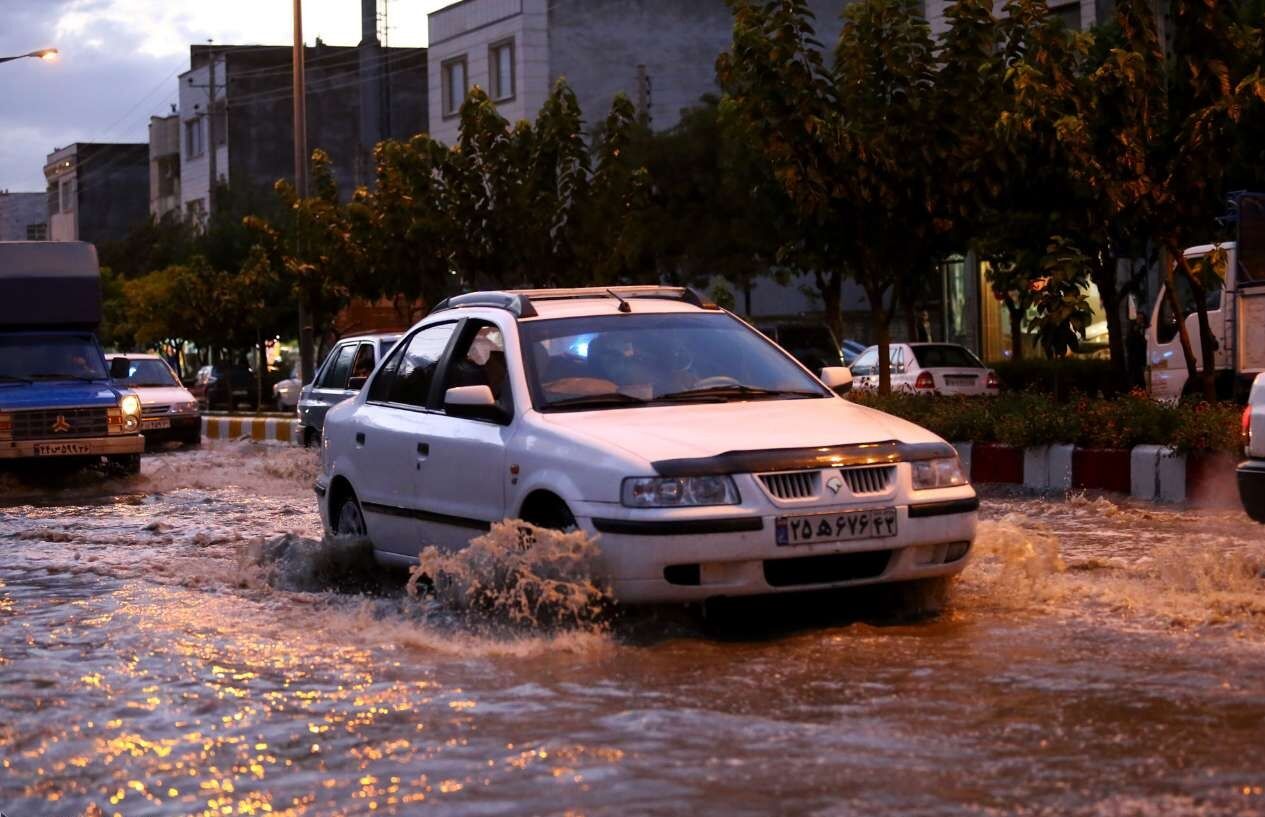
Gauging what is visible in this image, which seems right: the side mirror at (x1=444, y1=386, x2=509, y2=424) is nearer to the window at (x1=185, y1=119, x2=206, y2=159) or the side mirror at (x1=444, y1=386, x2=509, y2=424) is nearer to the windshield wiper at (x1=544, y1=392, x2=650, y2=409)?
the windshield wiper at (x1=544, y1=392, x2=650, y2=409)

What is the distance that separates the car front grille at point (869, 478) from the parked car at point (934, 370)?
816 inches

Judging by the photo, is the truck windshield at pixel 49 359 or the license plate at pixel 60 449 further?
the truck windshield at pixel 49 359

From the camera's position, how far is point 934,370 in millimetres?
29109

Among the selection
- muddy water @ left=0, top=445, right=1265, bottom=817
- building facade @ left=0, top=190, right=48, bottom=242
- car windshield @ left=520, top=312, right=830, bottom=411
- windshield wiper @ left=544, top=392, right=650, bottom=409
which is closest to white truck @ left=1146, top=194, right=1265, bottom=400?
muddy water @ left=0, top=445, right=1265, bottom=817

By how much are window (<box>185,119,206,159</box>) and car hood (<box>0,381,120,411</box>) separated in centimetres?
5736

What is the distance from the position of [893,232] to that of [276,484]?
6.78 meters

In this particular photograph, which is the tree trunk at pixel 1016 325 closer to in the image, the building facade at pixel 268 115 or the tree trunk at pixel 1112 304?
the tree trunk at pixel 1112 304

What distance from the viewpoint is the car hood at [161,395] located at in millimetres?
29203

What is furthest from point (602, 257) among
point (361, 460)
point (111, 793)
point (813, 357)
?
point (111, 793)

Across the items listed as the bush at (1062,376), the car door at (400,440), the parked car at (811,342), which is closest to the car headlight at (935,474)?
the car door at (400,440)

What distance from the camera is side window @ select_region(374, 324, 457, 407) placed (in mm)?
9471

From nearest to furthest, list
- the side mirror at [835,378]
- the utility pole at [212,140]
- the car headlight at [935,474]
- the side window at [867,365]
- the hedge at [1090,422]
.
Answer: the car headlight at [935,474] < the side mirror at [835,378] < the hedge at [1090,422] < the side window at [867,365] < the utility pole at [212,140]

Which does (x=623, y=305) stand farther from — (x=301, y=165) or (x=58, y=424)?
(x=301, y=165)

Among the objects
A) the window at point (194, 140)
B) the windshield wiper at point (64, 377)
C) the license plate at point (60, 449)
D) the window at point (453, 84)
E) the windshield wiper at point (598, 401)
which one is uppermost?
the window at point (194, 140)
